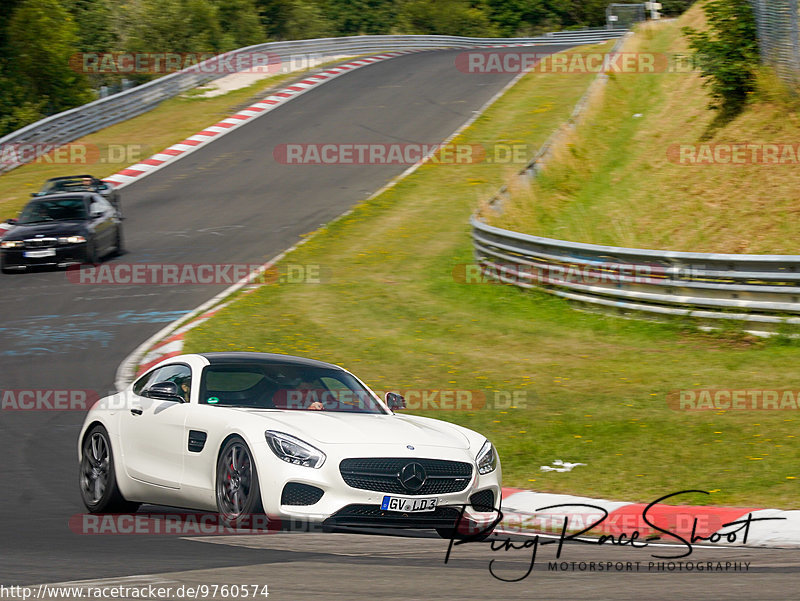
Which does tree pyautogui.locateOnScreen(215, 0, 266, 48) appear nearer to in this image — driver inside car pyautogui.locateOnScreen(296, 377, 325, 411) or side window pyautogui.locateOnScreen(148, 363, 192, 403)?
side window pyautogui.locateOnScreen(148, 363, 192, 403)

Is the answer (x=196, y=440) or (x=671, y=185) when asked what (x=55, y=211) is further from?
(x=196, y=440)

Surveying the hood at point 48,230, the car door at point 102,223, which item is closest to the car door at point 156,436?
the hood at point 48,230

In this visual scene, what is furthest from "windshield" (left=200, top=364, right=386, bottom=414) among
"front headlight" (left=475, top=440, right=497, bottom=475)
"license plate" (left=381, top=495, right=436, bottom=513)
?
"license plate" (left=381, top=495, right=436, bottom=513)

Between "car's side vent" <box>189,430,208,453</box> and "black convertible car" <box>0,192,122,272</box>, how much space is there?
14.4 m

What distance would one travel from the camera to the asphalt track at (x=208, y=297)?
6098mm

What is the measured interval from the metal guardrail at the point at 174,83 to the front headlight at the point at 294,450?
27.7 m

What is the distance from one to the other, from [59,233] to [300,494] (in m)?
15.6

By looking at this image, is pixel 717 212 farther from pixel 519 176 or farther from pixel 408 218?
pixel 408 218

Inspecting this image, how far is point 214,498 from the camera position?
7.71m

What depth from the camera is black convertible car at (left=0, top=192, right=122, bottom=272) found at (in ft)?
70.5

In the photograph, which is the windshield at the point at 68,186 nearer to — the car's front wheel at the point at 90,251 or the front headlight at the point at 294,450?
the car's front wheel at the point at 90,251

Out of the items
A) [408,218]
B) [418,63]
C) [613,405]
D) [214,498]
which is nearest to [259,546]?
[214,498]

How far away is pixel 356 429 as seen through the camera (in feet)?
25.8

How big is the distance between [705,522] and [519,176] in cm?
1661
